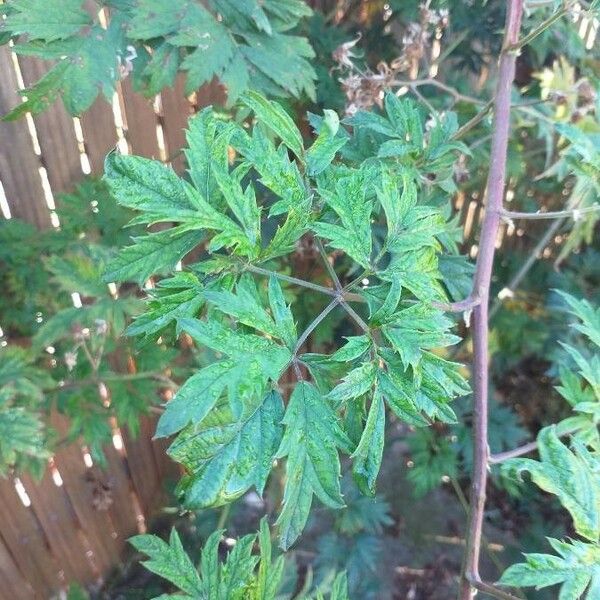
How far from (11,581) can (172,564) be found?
4.03ft

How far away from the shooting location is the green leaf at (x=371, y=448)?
63 cm

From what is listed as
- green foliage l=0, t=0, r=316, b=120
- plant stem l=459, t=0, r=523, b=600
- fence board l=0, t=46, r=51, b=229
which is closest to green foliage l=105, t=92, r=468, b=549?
plant stem l=459, t=0, r=523, b=600

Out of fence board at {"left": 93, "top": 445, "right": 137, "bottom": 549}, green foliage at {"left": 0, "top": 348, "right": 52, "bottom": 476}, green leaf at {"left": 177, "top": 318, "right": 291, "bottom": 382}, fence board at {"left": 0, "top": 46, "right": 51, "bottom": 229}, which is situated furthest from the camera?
fence board at {"left": 93, "top": 445, "right": 137, "bottom": 549}

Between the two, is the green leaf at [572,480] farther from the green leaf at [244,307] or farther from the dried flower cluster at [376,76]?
the dried flower cluster at [376,76]

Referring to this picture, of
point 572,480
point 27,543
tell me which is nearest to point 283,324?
point 572,480

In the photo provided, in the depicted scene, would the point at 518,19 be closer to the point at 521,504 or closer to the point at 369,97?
the point at 369,97

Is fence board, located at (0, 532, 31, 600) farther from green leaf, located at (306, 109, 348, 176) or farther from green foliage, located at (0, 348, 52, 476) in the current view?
green leaf, located at (306, 109, 348, 176)

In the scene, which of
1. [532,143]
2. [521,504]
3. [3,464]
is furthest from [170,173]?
[521,504]

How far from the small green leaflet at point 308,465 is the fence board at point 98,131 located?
1.15 meters

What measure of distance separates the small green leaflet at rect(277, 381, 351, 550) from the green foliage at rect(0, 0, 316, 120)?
62 cm

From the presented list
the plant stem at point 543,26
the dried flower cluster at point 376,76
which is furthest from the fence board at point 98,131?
the plant stem at point 543,26

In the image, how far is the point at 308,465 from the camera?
640mm

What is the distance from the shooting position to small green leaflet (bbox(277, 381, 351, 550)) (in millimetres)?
634

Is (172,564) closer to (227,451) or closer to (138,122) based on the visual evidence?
(227,451)
